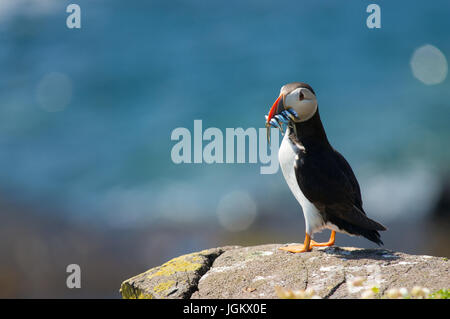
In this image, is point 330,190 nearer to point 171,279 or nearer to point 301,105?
point 301,105

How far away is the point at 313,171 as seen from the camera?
5.52m

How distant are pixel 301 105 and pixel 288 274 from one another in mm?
1862

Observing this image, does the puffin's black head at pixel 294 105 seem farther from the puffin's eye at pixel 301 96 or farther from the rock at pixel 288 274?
the rock at pixel 288 274

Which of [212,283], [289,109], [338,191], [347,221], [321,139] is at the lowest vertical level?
[212,283]

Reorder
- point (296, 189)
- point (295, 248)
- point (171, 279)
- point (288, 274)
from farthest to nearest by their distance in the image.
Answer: point (295, 248) → point (296, 189) → point (171, 279) → point (288, 274)

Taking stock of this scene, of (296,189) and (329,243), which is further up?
(296,189)

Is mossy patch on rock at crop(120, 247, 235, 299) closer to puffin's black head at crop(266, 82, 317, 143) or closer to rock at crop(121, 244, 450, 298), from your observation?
rock at crop(121, 244, 450, 298)

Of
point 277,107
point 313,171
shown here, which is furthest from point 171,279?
point 277,107

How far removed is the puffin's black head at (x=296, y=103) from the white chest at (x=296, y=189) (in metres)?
0.37

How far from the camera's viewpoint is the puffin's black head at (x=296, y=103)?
18.1 ft

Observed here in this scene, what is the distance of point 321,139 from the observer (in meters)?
5.72
